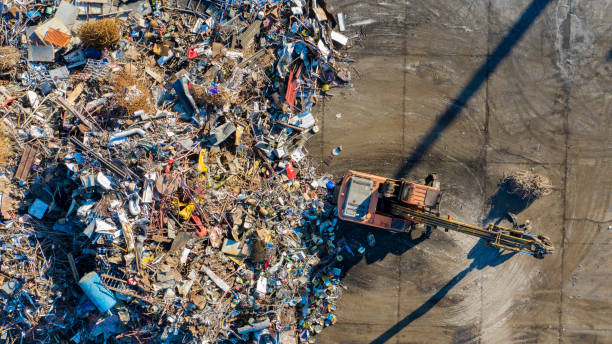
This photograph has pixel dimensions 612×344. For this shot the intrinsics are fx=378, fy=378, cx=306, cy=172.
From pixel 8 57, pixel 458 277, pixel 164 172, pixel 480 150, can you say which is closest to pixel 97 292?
pixel 164 172

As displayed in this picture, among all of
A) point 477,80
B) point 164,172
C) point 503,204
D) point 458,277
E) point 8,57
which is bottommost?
point 458,277

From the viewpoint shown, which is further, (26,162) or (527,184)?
(527,184)

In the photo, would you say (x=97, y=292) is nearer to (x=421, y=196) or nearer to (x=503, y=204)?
(x=421, y=196)

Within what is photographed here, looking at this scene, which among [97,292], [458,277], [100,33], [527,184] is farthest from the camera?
[458,277]

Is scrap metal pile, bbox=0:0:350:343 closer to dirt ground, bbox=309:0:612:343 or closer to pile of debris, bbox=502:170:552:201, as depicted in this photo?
dirt ground, bbox=309:0:612:343

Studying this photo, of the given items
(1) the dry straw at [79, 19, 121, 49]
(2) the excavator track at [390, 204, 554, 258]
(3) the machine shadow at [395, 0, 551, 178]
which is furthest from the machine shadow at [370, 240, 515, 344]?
(1) the dry straw at [79, 19, 121, 49]

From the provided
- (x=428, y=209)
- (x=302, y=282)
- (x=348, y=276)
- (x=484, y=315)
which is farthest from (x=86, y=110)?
(x=484, y=315)
